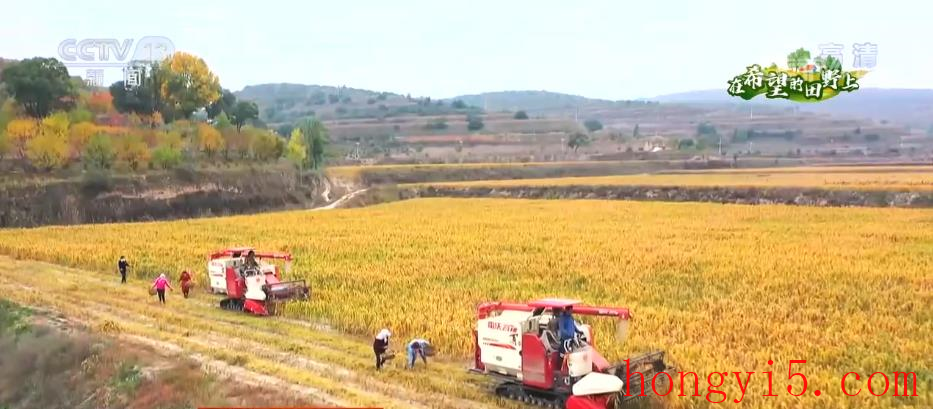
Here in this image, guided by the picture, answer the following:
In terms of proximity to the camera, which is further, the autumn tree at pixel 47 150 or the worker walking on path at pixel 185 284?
the autumn tree at pixel 47 150

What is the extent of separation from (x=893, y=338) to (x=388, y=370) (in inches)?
467

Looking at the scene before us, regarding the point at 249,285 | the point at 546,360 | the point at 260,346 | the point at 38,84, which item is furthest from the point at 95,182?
the point at 546,360

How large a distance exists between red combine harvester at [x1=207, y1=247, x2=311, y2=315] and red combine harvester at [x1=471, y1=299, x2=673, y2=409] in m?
9.99

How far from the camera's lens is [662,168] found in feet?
384

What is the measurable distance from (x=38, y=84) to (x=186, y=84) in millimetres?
18379

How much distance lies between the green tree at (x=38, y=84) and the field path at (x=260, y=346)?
173ft

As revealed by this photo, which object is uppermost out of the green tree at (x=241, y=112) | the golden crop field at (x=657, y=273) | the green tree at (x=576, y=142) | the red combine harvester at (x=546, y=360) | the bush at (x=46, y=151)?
the green tree at (x=241, y=112)

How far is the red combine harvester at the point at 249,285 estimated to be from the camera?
2288 cm

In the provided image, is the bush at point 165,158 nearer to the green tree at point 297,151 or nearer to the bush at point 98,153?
the bush at point 98,153

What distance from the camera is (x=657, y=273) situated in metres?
28.7

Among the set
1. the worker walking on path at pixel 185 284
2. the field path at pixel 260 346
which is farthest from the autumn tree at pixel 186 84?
the worker walking on path at pixel 185 284

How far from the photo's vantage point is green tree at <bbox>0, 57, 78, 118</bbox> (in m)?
73.4

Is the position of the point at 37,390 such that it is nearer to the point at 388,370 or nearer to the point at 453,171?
the point at 388,370

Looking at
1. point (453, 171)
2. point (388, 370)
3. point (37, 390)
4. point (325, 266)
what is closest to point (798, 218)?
point (325, 266)
